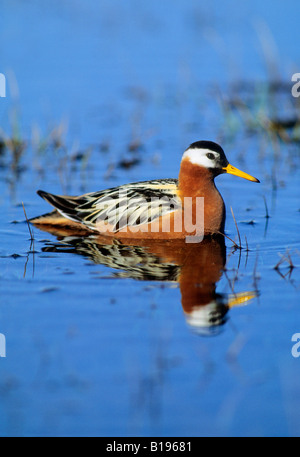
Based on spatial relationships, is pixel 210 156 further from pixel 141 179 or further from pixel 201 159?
pixel 141 179

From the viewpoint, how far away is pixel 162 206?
8000mm

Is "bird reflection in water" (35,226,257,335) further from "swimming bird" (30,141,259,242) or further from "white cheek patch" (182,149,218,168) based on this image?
"white cheek patch" (182,149,218,168)

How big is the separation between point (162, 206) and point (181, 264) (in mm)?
1056

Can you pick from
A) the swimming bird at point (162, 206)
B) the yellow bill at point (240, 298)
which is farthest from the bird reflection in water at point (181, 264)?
the swimming bird at point (162, 206)

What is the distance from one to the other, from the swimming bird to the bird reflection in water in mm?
129

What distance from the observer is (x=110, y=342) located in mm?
5215

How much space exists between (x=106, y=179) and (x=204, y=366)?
5.69 metres

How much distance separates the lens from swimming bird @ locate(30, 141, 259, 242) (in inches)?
312

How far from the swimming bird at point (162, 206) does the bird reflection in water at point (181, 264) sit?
13 centimetres

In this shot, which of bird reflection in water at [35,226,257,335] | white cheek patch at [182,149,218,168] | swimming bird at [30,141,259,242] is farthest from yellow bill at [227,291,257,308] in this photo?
white cheek patch at [182,149,218,168]

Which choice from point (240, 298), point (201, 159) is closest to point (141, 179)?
point (201, 159)

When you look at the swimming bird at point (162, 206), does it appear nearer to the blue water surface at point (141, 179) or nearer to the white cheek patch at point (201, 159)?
the white cheek patch at point (201, 159)

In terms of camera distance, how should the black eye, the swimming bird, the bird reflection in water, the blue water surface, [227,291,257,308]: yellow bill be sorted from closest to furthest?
the blue water surface → the bird reflection in water → [227,291,257,308]: yellow bill → the swimming bird → the black eye
